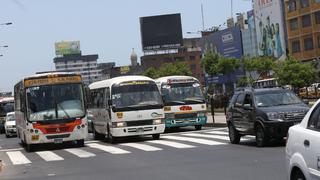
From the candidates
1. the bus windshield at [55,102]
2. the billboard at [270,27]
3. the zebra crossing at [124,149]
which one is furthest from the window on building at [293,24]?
the bus windshield at [55,102]

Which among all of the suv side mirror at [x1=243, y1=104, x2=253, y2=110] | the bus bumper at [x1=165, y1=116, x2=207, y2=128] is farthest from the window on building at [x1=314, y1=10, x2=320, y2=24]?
the suv side mirror at [x1=243, y1=104, x2=253, y2=110]

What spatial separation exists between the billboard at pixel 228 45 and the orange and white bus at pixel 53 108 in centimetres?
8395

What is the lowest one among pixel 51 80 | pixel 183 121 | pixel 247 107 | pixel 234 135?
pixel 234 135

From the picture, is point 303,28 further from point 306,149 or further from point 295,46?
point 306,149

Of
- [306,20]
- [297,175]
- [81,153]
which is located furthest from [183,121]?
[306,20]

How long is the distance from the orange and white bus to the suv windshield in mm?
7656

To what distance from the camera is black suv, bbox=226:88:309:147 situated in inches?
701

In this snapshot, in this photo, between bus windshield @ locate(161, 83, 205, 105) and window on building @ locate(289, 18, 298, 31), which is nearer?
bus windshield @ locate(161, 83, 205, 105)

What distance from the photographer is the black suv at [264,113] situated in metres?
17.8

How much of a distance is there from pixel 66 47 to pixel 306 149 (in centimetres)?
17588

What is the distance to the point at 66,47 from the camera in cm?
18062

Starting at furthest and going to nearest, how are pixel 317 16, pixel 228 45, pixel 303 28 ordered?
pixel 228 45 < pixel 303 28 < pixel 317 16

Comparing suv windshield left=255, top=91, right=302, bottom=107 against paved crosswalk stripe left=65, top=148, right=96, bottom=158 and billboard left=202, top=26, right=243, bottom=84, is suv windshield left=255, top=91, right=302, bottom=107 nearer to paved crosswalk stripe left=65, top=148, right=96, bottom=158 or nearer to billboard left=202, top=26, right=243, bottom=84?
paved crosswalk stripe left=65, top=148, right=96, bottom=158

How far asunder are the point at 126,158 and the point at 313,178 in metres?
11.4
